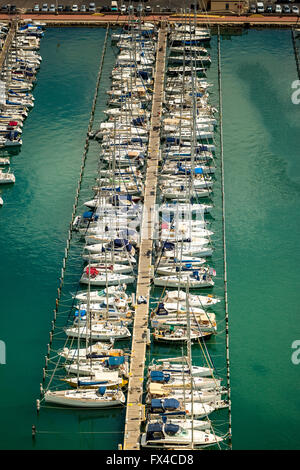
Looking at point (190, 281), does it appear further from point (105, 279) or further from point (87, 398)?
point (87, 398)

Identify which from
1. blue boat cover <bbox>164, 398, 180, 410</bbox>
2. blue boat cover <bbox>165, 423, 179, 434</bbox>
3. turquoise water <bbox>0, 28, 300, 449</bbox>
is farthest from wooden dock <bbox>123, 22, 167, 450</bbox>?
blue boat cover <bbox>165, 423, 179, 434</bbox>

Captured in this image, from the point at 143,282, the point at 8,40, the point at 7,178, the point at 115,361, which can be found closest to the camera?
the point at 115,361

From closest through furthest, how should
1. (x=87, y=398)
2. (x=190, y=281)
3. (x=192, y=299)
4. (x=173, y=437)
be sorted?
(x=173, y=437), (x=87, y=398), (x=192, y=299), (x=190, y=281)

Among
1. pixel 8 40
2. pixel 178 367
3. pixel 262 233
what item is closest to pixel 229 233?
pixel 262 233

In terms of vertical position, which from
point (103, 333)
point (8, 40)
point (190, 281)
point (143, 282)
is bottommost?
point (103, 333)

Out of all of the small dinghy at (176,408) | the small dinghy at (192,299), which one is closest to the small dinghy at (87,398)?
the small dinghy at (176,408)

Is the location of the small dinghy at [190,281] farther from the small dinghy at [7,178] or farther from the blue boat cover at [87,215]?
the small dinghy at [7,178]
